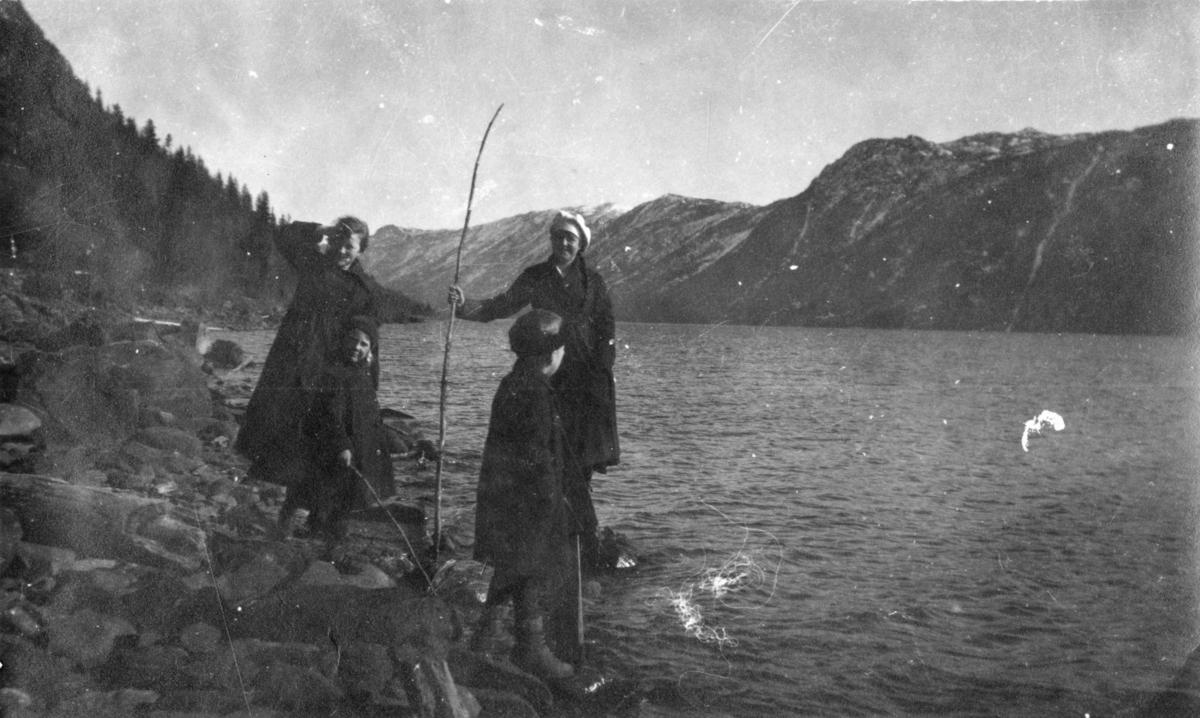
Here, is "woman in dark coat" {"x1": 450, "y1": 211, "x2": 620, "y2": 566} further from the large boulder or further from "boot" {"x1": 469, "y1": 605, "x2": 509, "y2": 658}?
the large boulder

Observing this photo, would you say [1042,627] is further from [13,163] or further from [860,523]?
[13,163]

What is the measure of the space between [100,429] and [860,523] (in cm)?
746

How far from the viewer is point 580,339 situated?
3.97 metres

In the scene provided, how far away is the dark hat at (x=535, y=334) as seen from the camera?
3.45 meters

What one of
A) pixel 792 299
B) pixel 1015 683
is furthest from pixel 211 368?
pixel 792 299

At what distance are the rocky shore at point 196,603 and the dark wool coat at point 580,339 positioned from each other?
1.23 metres

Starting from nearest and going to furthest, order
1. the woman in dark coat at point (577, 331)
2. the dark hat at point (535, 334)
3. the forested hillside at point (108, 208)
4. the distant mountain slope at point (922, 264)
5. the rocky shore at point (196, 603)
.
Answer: the rocky shore at point (196, 603), the dark hat at point (535, 334), the woman in dark coat at point (577, 331), the forested hillside at point (108, 208), the distant mountain slope at point (922, 264)

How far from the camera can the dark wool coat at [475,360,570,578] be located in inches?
136

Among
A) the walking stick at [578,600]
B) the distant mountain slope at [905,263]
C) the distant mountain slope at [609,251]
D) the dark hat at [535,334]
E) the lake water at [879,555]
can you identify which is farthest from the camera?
the distant mountain slope at [905,263]

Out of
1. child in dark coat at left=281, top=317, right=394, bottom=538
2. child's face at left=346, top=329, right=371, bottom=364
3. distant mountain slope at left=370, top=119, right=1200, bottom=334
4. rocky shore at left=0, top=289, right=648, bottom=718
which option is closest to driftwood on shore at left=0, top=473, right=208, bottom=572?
rocky shore at left=0, top=289, right=648, bottom=718

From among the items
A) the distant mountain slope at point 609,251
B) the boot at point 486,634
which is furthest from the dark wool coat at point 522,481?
the distant mountain slope at point 609,251

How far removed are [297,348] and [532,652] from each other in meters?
2.36

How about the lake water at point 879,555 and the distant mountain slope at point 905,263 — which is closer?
the lake water at point 879,555

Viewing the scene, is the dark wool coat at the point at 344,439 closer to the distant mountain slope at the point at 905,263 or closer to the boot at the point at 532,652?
the boot at the point at 532,652
